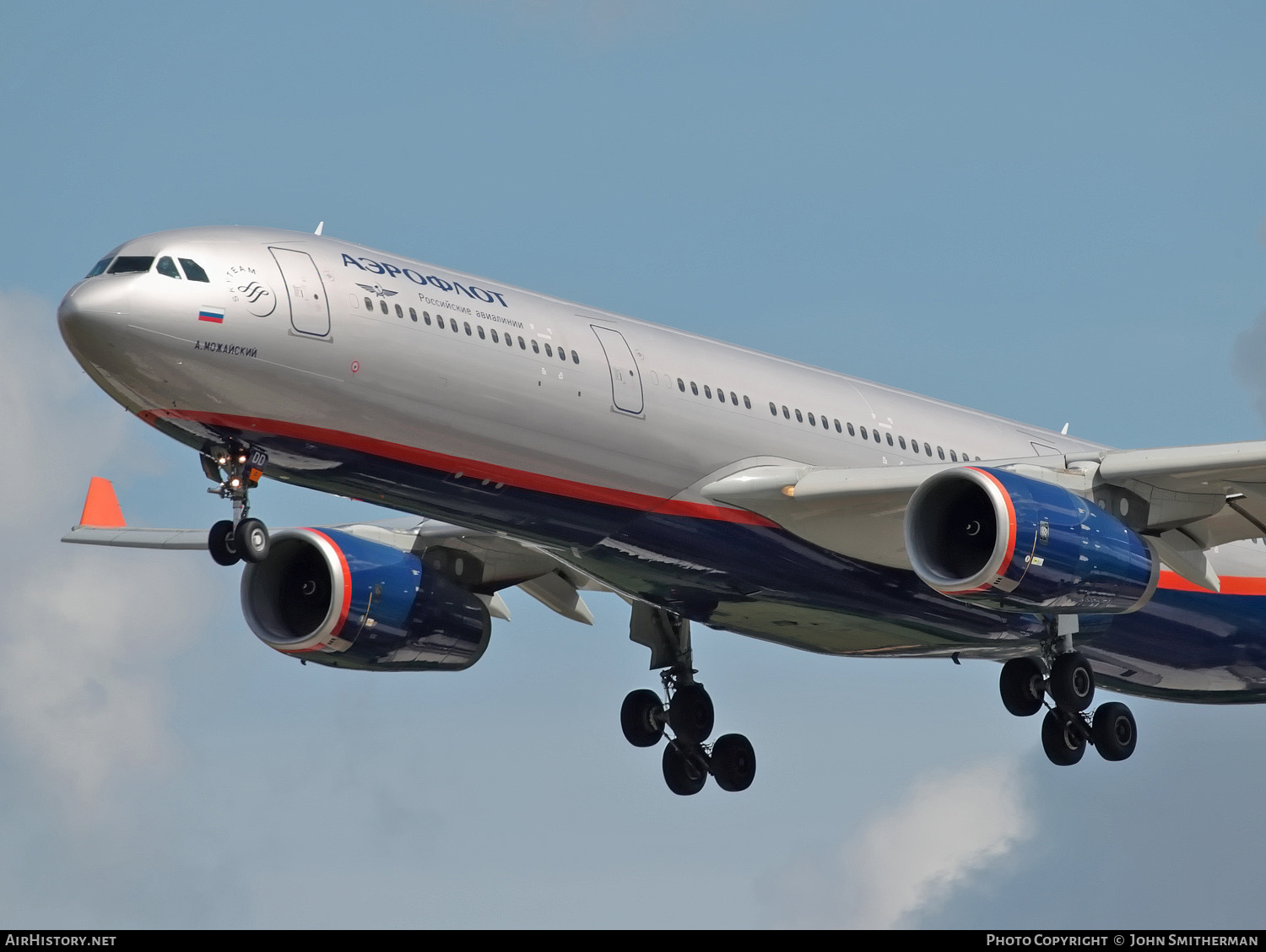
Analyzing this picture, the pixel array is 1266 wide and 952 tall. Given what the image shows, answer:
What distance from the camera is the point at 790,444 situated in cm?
2803

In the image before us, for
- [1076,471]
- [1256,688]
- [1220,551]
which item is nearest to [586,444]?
[1076,471]

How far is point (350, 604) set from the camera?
98.7 feet

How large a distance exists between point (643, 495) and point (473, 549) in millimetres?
5919

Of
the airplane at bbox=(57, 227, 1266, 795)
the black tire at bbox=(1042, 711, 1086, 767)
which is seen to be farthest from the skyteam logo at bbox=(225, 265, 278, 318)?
the black tire at bbox=(1042, 711, 1086, 767)

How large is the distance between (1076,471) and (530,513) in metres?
7.25

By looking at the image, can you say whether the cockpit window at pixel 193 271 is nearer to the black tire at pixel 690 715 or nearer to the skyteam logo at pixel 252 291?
the skyteam logo at pixel 252 291

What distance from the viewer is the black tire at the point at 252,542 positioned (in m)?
23.9

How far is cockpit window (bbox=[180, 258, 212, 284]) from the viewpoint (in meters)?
23.7

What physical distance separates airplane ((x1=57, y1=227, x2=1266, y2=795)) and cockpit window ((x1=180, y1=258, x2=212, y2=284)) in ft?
0.10

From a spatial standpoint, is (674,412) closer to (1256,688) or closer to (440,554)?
(440,554)

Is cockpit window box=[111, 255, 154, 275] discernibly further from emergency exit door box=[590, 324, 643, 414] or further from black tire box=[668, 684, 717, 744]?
black tire box=[668, 684, 717, 744]

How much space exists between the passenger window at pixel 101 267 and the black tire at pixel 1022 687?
14.3 meters

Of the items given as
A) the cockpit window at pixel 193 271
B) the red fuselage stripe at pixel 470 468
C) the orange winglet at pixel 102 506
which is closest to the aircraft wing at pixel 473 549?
the orange winglet at pixel 102 506
